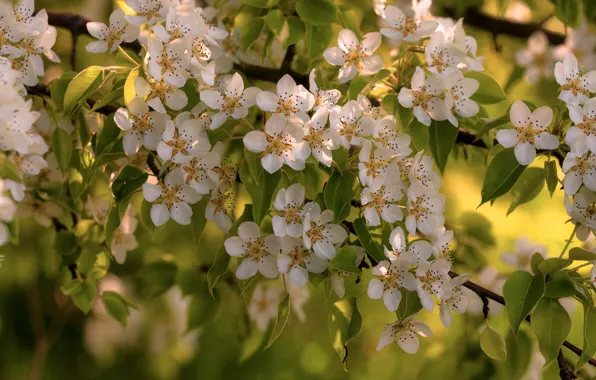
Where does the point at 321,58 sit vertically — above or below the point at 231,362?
above

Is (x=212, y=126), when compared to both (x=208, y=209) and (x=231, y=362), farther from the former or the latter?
(x=231, y=362)

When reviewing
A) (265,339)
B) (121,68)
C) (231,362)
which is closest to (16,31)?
(121,68)

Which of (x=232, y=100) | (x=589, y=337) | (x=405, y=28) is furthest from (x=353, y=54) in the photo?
(x=589, y=337)

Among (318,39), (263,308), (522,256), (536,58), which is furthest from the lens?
(536,58)

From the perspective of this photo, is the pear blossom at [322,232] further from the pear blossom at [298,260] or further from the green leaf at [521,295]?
the green leaf at [521,295]

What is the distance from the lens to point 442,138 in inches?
32.2

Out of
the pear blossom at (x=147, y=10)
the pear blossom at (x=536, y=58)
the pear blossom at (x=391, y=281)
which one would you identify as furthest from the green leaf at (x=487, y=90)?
the pear blossom at (x=536, y=58)

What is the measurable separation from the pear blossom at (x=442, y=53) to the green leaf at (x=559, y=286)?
0.25 metres

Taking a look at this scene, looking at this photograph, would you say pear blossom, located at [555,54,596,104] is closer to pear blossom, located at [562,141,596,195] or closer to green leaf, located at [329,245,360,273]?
pear blossom, located at [562,141,596,195]

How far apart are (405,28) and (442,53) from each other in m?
0.06

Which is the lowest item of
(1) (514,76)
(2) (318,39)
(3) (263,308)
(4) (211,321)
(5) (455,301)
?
(4) (211,321)

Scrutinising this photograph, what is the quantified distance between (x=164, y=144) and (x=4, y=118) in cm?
15

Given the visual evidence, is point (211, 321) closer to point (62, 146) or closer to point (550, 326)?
point (62, 146)

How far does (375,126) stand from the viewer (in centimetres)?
76
